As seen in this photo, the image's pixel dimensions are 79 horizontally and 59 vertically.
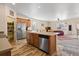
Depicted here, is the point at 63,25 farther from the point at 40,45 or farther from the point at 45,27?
the point at 40,45

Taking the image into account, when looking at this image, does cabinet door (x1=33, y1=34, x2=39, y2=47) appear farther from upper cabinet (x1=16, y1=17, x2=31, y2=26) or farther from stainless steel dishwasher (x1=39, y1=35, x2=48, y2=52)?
upper cabinet (x1=16, y1=17, x2=31, y2=26)

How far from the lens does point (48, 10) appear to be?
217 centimetres

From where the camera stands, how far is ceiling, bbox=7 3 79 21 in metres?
2.09

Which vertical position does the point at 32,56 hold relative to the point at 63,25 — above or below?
below

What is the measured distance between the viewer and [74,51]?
6.99 feet

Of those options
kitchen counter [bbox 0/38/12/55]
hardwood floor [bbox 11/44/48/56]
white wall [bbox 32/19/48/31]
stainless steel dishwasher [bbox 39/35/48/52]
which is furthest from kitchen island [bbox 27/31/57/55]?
kitchen counter [bbox 0/38/12/55]

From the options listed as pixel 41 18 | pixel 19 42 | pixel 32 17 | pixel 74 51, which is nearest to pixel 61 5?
pixel 41 18

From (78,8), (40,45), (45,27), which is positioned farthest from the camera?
(40,45)

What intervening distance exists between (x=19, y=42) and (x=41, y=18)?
0.68 meters

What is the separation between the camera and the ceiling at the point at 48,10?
2086 millimetres

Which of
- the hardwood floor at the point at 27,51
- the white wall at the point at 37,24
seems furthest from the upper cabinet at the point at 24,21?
the hardwood floor at the point at 27,51

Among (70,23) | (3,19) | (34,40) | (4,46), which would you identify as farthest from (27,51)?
(70,23)

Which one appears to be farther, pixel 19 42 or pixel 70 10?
pixel 19 42

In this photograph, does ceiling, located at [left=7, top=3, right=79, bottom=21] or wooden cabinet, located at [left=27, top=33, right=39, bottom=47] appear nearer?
ceiling, located at [left=7, top=3, right=79, bottom=21]
